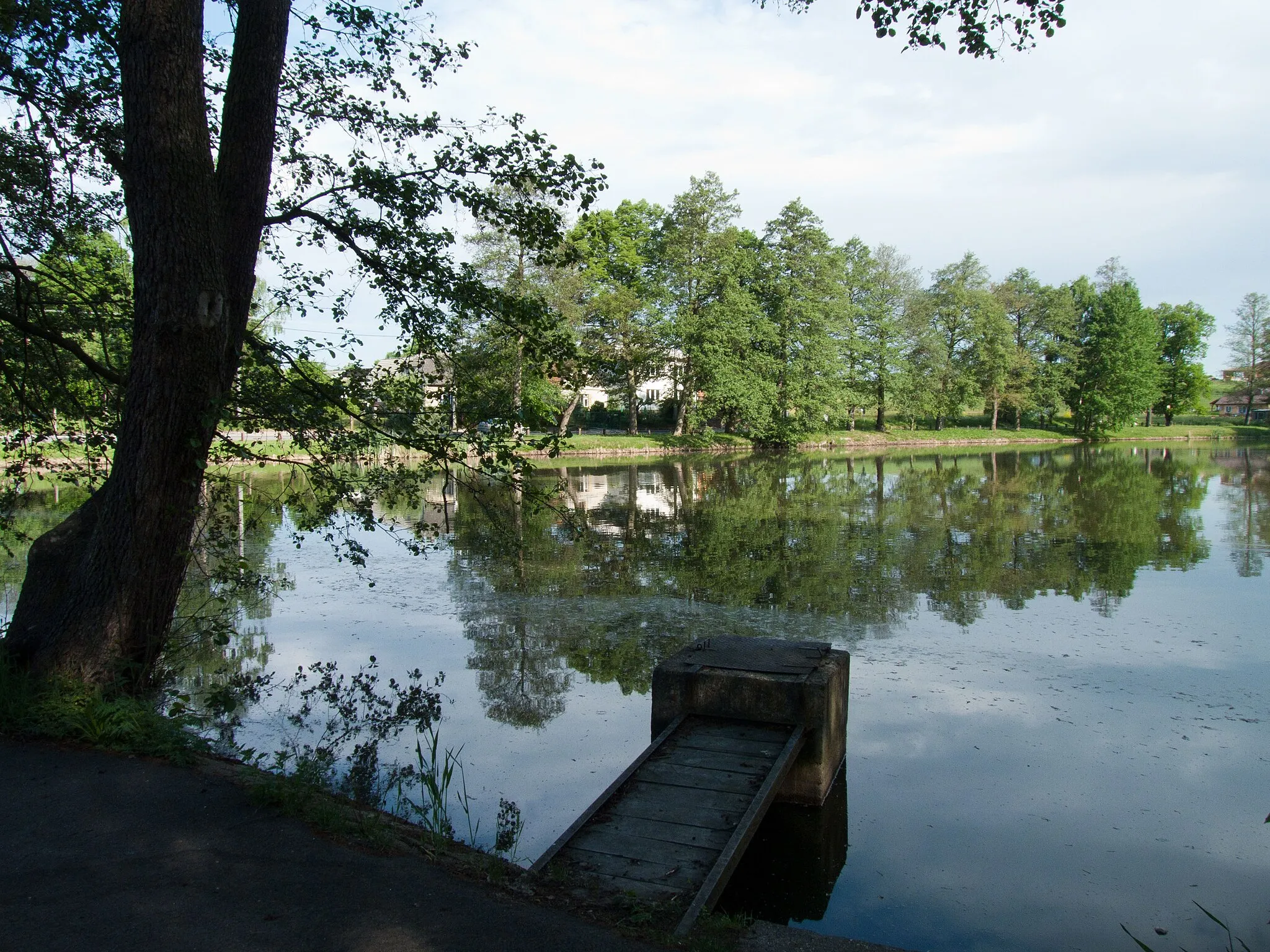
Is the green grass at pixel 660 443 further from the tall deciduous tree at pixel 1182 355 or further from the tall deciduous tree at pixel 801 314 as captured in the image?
the tall deciduous tree at pixel 1182 355

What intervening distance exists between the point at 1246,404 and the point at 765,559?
286ft

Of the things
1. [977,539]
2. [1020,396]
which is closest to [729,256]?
[1020,396]

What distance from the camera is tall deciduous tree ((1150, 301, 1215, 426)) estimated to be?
68.8 m

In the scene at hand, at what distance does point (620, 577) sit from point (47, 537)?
8399mm

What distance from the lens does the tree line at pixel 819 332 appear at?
1811 inches

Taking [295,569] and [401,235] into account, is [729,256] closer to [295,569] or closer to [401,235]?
[295,569]

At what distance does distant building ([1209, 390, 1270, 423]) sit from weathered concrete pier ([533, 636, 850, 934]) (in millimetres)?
83951

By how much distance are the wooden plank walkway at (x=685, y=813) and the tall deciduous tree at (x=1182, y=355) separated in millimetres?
73668

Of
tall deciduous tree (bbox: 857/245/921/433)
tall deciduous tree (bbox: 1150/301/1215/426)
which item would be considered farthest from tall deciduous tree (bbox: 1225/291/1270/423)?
tall deciduous tree (bbox: 857/245/921/433)

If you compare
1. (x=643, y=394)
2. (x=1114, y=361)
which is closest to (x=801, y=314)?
(x=643, y=394)

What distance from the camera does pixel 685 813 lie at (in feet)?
16.2

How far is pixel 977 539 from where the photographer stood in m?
16.8

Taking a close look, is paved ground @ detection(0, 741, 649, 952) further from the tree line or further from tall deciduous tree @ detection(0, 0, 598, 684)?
the tree line

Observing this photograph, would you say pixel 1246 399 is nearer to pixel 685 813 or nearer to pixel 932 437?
pixel 932 437
